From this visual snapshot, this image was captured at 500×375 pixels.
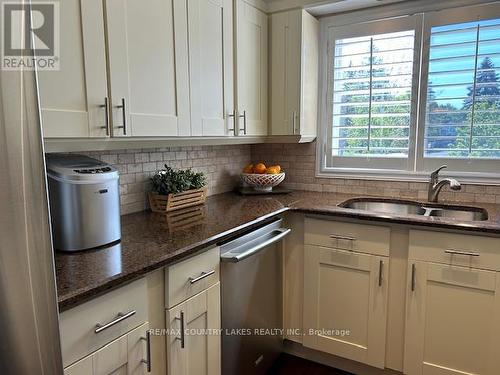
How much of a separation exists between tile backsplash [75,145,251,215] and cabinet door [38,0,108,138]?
0.43 meters

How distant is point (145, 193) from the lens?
1.99 meters

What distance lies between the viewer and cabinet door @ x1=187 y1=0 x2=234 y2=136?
1784 mm

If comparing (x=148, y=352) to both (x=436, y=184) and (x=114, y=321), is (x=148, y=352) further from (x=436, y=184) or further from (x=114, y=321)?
(x=436, y=184)

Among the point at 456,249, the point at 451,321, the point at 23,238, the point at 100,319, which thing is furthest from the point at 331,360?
the point at 23,238

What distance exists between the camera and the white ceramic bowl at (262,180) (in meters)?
2.43

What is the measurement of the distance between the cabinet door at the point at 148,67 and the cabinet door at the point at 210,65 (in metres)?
0.06

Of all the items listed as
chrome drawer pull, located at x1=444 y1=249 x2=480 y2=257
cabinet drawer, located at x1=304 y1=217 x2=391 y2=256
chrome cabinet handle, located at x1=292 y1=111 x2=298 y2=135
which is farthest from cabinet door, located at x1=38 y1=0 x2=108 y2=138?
chrome drawer pull, located at x1=444 y1=249 x2=480 y2=257

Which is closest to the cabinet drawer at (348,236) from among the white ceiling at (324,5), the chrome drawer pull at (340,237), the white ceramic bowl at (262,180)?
the chrome drawer pull at (340,237)

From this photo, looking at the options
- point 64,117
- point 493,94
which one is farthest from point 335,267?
point 64,117

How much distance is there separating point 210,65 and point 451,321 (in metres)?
1.73

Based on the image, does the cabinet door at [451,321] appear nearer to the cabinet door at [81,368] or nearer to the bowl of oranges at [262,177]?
the bowl of oranges at [262,177]

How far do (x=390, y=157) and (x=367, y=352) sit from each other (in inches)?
47.0

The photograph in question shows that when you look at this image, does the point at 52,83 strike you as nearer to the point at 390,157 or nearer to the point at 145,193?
the point at 145,193

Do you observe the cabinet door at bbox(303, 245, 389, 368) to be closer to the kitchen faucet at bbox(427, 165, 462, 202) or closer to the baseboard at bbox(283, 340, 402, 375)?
the baseboard at bbox(283, 340, 402, 375)
